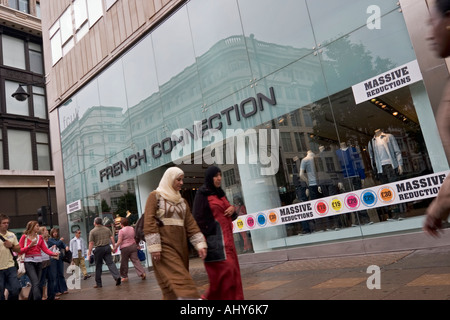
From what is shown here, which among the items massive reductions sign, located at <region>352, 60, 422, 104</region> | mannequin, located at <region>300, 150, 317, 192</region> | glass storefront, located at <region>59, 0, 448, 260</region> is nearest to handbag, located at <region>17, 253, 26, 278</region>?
glass storefront, located at <region>59, 0, 448, 260</region>

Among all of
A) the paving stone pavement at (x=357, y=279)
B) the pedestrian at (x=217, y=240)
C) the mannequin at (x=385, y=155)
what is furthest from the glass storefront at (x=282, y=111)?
the pedestrian at (x=217, y=240)

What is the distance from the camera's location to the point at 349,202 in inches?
308

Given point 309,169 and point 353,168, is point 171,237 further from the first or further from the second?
point 309,169

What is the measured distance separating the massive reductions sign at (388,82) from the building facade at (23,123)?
78.2ft

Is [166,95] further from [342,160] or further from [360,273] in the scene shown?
[360,273]

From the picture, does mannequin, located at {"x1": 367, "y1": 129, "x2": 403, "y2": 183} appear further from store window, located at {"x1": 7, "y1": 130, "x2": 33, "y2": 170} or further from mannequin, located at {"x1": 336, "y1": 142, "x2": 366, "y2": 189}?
store window, located at {"x1": 7, "y1": 130, "x2": 33, "y2": 170}

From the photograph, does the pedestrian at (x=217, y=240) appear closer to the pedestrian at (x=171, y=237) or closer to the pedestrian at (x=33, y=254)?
the pedestrian at (x=171, y=237)

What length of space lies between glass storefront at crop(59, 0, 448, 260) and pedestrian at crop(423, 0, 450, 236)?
5.77 meters

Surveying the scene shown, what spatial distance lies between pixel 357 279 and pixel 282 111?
15.9ft

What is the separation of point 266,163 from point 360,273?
4.46 m

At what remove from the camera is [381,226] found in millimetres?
7301

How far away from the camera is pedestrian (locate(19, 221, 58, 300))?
7.56m

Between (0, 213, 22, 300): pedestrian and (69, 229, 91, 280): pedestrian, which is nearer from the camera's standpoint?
(0, 213, 22, 300): pedestrian
